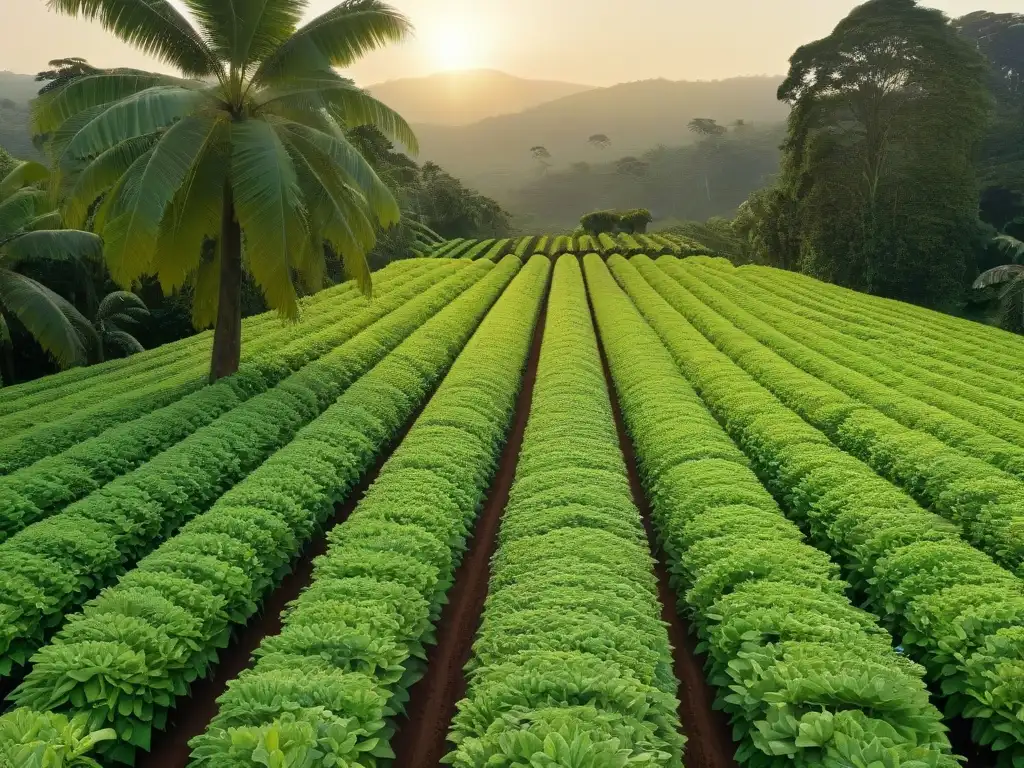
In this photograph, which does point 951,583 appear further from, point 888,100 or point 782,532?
point 888,100

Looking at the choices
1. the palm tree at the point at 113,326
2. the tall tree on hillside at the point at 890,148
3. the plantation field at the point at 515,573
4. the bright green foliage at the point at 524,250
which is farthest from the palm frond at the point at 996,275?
the palm tree at the point at 113,326

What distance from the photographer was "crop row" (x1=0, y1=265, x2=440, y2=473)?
456 inches

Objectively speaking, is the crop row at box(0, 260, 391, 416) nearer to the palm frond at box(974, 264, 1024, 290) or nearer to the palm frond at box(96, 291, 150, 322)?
the palm frond at box(96, 291, 150, 322)

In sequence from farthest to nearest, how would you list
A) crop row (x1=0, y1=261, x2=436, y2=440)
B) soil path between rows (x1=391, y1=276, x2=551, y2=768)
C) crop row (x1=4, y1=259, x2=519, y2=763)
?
1. crop row (x1=0, y1=261, x2=436, y2=440)
2. soil path between rows (x1=391, y1=276, x2=551, y2=768)
3. crop row (x1=4, y1=259, x2=519, y2=763)

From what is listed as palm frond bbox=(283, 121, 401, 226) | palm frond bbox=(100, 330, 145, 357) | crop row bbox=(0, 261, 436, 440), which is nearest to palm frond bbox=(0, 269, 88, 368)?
crop row bbox=(0, 261, 436, 440)

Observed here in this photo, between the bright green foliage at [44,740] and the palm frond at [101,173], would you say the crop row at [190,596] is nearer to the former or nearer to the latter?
the bright green foliage at [44,740]

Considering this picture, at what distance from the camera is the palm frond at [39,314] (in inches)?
761

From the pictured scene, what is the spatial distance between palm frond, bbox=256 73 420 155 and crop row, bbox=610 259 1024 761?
32.0 ft

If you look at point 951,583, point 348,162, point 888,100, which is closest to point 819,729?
point 951,583

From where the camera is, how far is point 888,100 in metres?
41.6

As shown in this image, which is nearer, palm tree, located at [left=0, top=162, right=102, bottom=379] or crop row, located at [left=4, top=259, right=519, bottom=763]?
crop row, located at [left=4, top=259, right=519, bottom=763]

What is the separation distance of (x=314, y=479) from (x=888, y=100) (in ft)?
153

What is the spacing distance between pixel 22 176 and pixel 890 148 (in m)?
47.1

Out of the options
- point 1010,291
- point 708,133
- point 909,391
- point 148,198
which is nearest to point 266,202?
point 148,198
